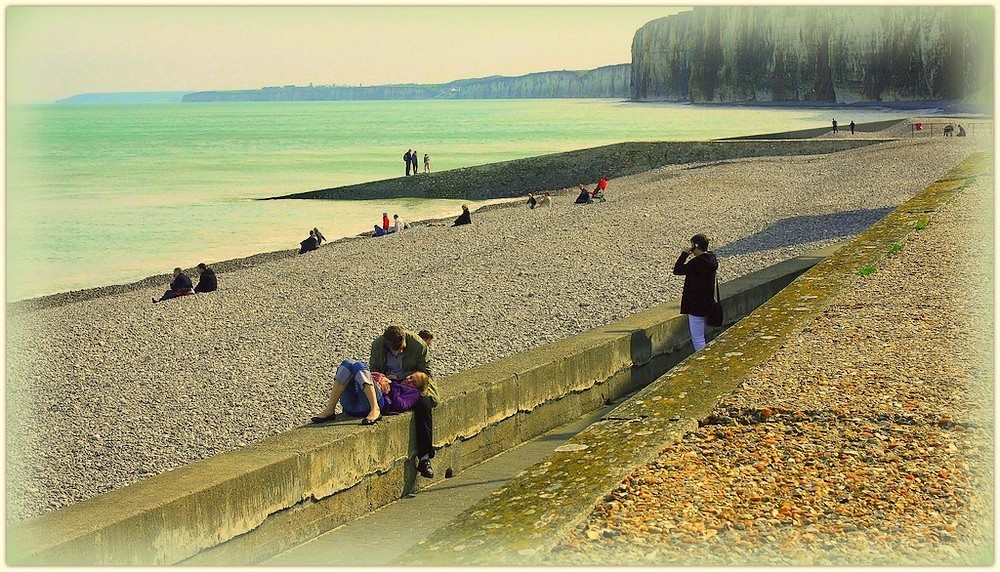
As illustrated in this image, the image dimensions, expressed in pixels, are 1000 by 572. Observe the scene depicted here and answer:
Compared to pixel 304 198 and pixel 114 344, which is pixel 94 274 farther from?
pixel 304 198

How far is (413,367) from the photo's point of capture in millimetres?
8328

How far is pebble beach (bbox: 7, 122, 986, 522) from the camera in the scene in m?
10.2

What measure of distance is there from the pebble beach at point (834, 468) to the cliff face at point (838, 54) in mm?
121309

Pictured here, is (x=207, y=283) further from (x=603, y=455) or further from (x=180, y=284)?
(x=603, y=455)

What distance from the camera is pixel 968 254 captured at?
1320 centimetres

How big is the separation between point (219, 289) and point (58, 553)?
1660 centimetres

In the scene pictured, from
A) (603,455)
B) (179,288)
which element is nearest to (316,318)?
(179,288)

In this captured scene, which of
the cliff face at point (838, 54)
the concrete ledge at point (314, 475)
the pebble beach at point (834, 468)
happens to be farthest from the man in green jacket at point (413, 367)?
the cliff face at point (838, 54)

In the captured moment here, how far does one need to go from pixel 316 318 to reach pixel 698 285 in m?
6.56

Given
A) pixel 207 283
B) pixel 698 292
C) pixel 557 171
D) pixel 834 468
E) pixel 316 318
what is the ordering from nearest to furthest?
pixel 834 468, pixel 698 292, pixel 316 318, pixel 207 283, pixel 557 171

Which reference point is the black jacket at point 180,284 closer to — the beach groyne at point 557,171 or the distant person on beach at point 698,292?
the distant person on beach at point 698,292

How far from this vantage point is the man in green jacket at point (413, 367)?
8258 millimetres

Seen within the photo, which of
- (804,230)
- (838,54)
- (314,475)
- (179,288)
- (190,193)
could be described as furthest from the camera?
(838,54)

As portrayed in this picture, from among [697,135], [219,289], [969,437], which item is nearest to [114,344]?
[219,289]
